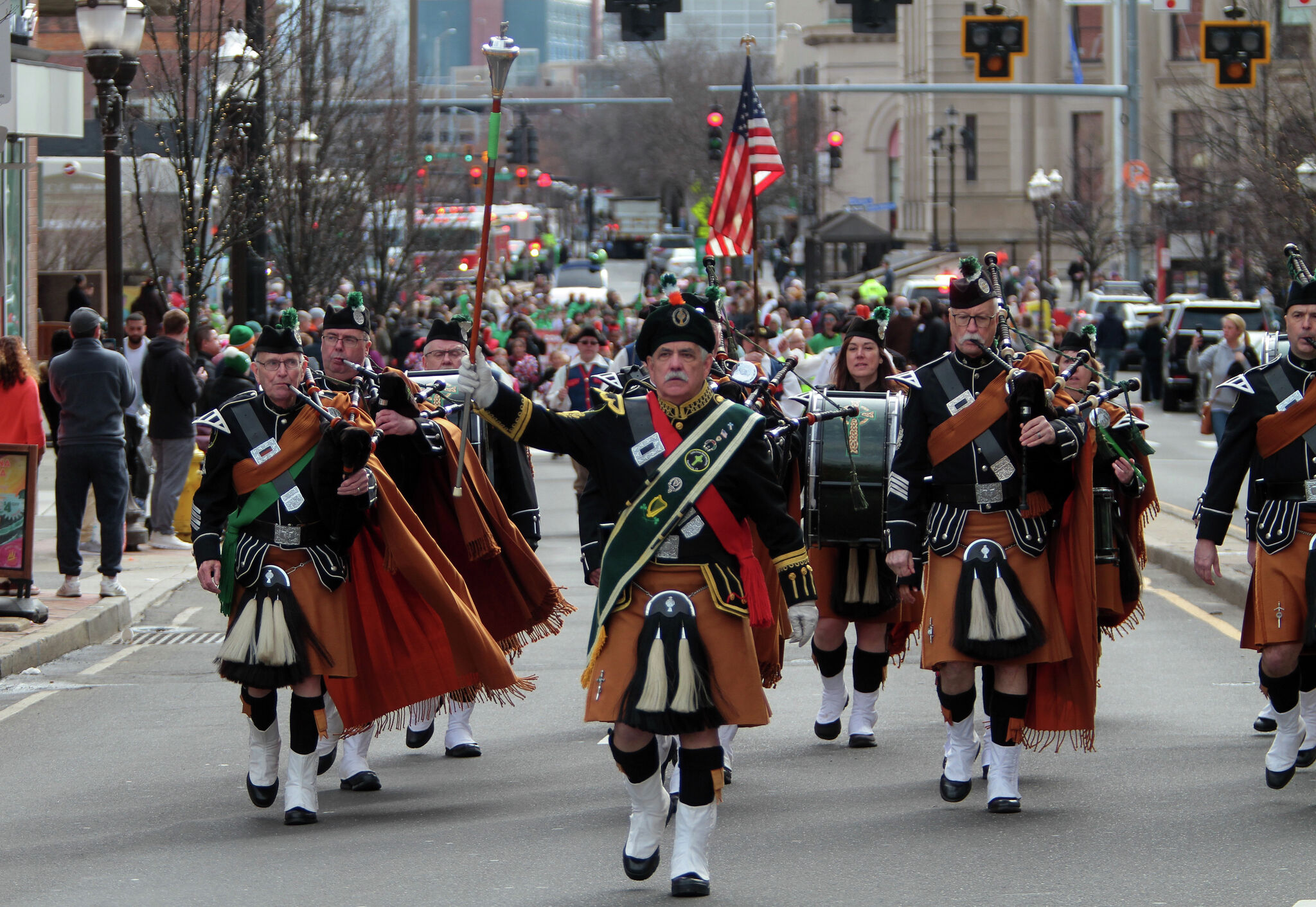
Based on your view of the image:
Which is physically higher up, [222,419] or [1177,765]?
[222,419]

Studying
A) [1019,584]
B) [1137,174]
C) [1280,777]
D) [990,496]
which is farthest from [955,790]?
[1137,174]

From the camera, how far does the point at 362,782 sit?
317 inches

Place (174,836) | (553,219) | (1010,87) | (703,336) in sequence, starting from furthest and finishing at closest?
1. (553,219)
2. (1010,87)
3. (174,836)
4. (703,336)

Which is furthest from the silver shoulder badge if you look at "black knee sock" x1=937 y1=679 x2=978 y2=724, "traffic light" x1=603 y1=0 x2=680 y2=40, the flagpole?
"traffic light" x1=603 y1=0 x2=680 y2=40

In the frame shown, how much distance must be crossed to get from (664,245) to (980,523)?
74857 mm

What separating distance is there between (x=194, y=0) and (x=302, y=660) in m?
12.9

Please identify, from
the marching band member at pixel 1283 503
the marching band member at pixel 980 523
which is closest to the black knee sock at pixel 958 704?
the marching band member at pixel 980 523

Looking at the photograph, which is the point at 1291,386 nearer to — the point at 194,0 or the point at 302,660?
the point at 302,660

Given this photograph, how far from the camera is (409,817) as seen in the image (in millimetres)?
7496

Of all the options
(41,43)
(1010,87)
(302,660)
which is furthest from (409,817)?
(41,43)

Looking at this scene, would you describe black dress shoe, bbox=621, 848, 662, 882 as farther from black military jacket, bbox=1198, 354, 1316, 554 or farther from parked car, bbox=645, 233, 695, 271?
parked car, bbox=645, 233, 695, 271

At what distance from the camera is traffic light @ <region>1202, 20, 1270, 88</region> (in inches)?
909

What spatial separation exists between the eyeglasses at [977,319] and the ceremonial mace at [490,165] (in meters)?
2.01

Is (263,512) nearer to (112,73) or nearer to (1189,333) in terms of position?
(112,73)
